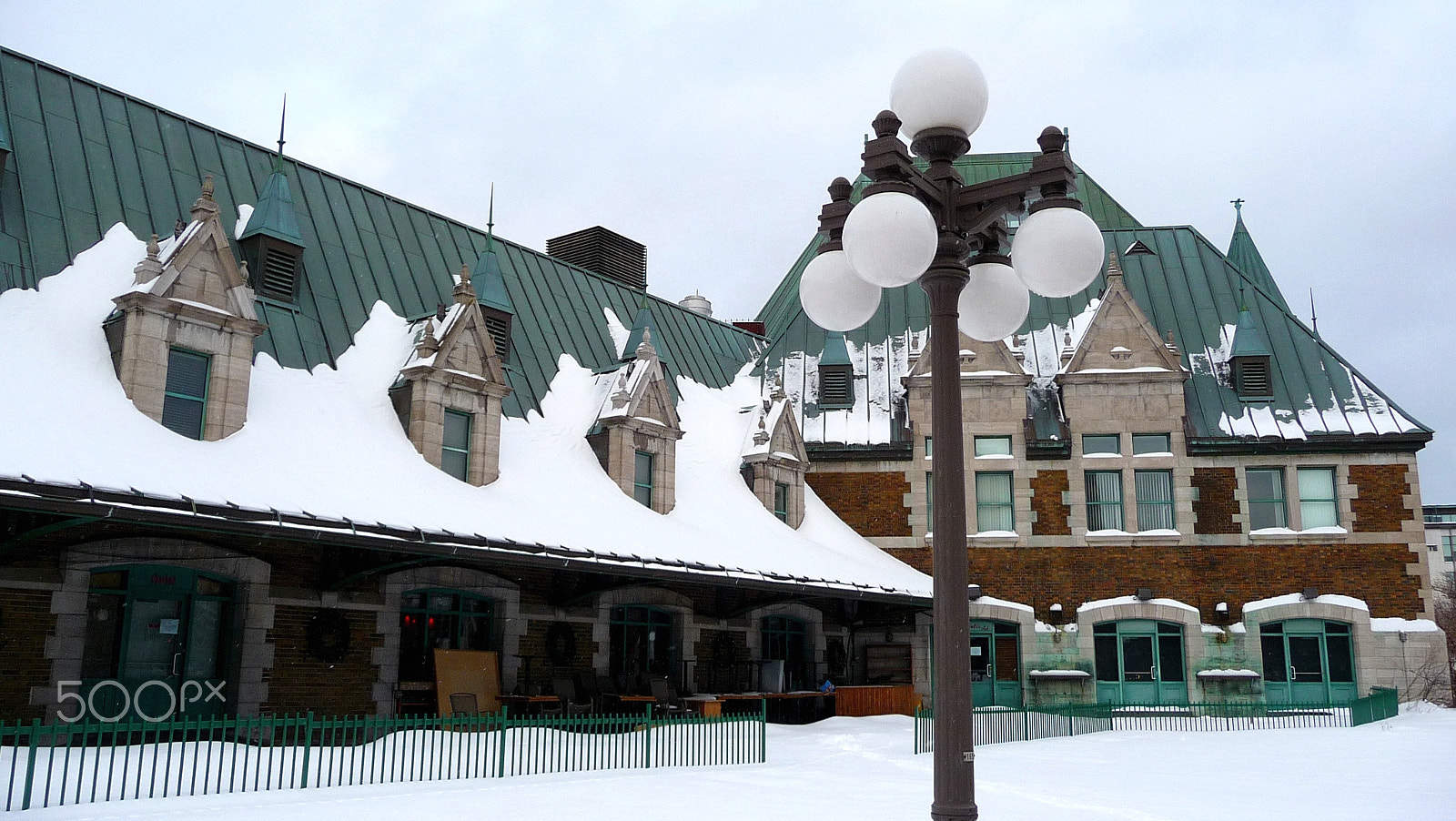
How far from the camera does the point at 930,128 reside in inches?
277

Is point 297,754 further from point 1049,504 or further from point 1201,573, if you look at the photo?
point 1201,573

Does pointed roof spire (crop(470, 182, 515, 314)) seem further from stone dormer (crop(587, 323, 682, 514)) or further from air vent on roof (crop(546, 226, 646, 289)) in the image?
air vent on roof (crop(546, 226, 646, 289))

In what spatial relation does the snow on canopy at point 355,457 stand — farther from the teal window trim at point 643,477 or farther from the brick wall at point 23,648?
the brick wall at point 23,648

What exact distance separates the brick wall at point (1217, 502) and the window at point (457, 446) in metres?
16.8

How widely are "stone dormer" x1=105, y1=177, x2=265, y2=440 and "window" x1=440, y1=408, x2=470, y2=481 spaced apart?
3.80 m

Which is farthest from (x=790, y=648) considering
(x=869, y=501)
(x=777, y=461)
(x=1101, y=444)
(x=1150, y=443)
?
(x=1150, y=443)

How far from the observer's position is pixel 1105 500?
28.4 meters

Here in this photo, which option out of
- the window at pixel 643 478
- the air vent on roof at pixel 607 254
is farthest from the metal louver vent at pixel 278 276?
the air vent on roof at pixel 607 254

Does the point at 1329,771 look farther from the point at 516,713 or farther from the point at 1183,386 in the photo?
the point at 1183,386

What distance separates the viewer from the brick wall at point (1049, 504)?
Result: 92.8 feet

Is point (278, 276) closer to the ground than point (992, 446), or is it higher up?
higher up

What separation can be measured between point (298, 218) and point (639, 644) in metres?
9.86

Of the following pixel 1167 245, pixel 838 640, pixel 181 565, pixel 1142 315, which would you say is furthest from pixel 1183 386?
pixel 181 565

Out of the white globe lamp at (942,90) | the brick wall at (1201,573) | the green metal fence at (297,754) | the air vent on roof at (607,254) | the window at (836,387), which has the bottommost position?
the green metal fence at (297,754)
